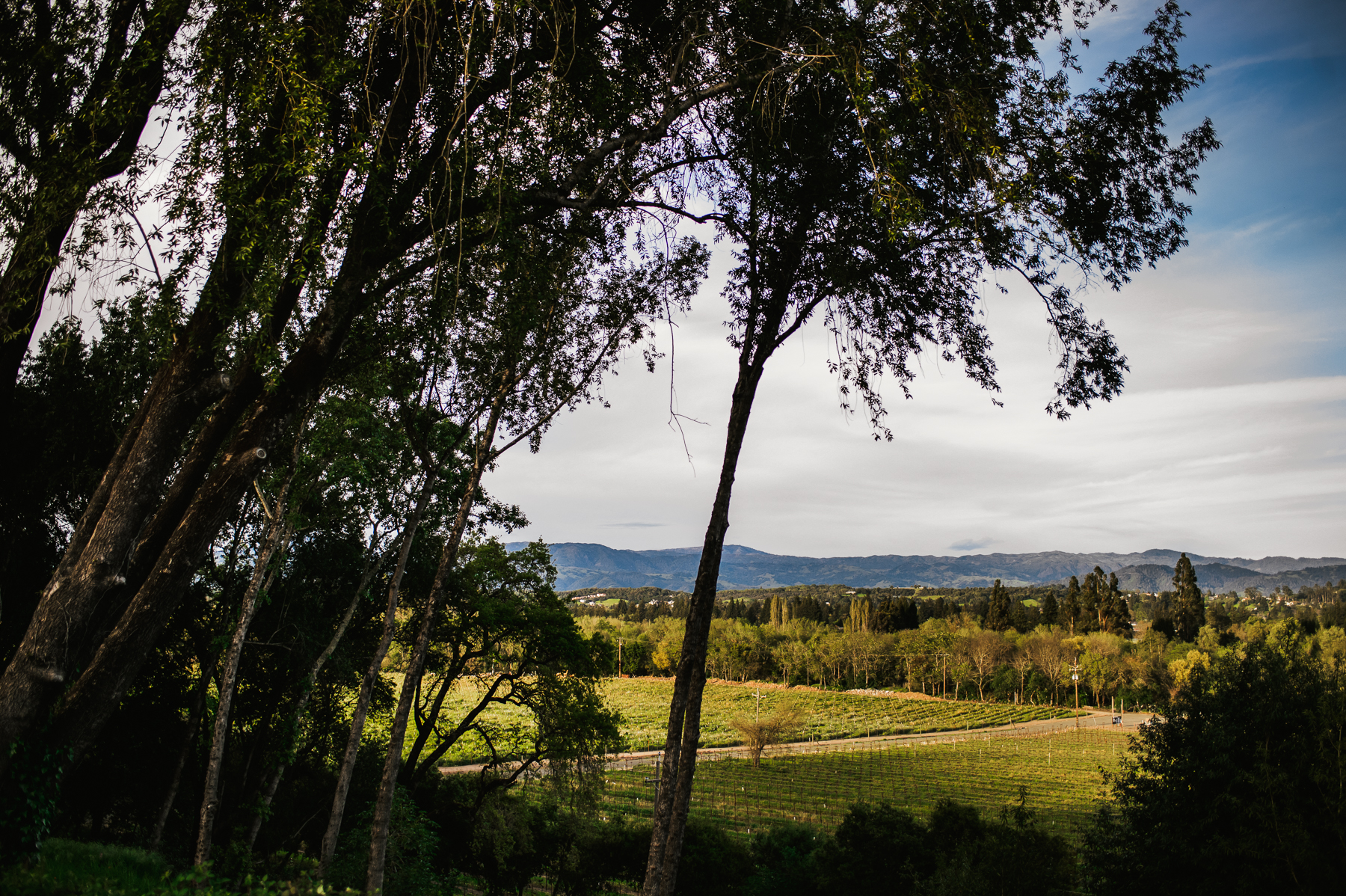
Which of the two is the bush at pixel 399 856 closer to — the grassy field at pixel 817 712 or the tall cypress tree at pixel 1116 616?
the grassy field at pixel 817 712

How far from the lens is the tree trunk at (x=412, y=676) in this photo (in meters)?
11.5

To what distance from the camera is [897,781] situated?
1879 inches

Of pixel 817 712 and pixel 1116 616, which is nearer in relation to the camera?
pixel 817 712

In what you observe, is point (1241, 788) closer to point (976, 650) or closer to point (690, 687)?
point (690, 687)

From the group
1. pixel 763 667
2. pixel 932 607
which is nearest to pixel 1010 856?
pixel 763 667

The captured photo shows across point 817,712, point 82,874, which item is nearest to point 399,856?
point 82,874

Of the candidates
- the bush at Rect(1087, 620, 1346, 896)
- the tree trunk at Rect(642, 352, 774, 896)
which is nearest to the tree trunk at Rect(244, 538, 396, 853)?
the tree trunk at Rect(642, 352, 774, 896)

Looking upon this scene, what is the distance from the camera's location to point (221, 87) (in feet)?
18.6

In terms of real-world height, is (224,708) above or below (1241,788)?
above

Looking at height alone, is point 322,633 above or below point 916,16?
below

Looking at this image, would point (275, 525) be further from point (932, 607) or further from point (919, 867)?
point (932, 607)

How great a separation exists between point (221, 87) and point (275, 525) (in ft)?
31.0

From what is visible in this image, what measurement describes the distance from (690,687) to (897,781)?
45.7 m

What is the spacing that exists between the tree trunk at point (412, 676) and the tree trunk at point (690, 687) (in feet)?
17.6
